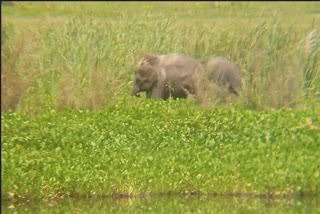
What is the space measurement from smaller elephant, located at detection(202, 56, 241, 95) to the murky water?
3520mm

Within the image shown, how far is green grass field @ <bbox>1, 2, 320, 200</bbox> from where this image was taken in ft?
36.3

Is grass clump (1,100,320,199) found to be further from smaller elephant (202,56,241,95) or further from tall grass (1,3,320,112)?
smaller elephant (202,56,241,95)

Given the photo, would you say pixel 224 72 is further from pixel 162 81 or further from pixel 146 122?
pixel 146 122

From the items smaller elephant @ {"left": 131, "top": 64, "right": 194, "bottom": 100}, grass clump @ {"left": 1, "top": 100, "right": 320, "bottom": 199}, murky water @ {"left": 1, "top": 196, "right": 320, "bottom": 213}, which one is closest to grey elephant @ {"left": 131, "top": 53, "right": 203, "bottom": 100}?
smaller elephant @ {"left": 131, "top": 64, "right": 194, "bottom": 100}

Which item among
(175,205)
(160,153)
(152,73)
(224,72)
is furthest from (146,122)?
(152,73)

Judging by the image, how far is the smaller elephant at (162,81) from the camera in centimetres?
1469

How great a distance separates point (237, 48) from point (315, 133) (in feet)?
12.6

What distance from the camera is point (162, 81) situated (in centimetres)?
1481

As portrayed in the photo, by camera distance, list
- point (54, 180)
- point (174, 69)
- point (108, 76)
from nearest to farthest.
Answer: point (54, 180), point (108, 76), point (174, 69)

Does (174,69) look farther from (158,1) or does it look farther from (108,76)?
(158,1)

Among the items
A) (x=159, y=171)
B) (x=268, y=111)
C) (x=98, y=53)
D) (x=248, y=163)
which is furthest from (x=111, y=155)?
(x=98, y=53)

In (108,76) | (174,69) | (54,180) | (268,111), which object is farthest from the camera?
(174,69)

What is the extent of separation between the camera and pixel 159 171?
36.6 feet

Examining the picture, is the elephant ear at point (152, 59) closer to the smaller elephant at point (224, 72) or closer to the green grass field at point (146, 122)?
the green grass field at point (146, 122)
